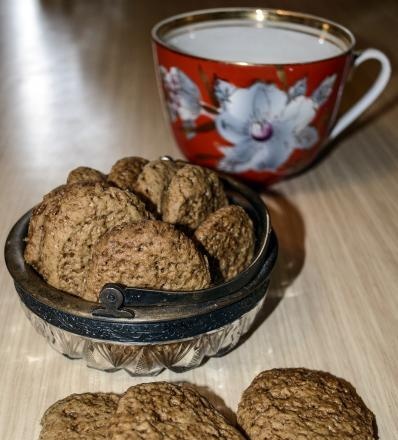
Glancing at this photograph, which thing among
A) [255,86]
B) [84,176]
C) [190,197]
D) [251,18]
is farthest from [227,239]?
[251,18]

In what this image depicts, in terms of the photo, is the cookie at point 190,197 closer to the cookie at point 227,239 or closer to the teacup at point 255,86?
the cookie at point 227,239

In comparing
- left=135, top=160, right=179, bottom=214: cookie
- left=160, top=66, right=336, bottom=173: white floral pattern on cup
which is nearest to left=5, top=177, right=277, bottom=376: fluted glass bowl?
left=135, top=160, right=179, bottom=214: cookie

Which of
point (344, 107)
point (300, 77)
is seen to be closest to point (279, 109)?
point (300, 77)

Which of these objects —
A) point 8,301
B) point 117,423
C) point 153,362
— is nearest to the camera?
point 117,423

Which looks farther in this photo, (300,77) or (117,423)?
(300,77)

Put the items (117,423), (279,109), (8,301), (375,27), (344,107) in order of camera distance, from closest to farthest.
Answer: (117,423) → (8,301) → (279,109) → (344,107) → (375,27)

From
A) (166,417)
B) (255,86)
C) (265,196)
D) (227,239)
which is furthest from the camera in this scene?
(265,196)

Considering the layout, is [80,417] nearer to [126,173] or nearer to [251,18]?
[126,173]

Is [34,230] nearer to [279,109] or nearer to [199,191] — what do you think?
[199,191]
